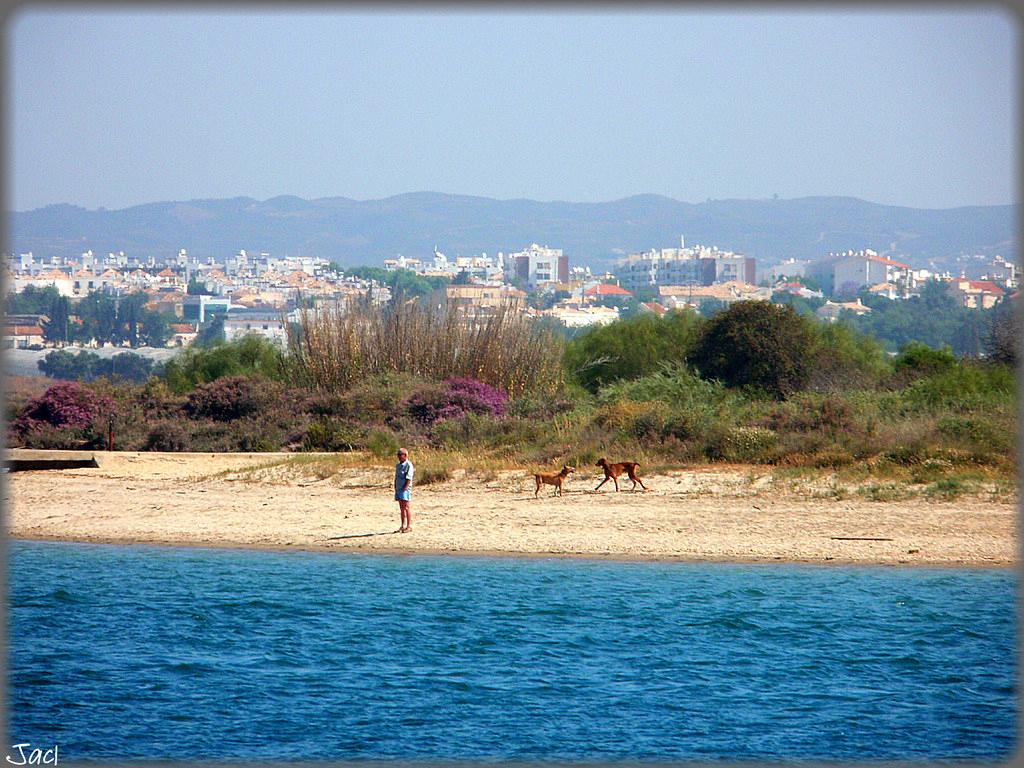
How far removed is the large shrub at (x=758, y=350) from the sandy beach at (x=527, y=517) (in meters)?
10.1

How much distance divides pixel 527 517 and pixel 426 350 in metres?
15.2

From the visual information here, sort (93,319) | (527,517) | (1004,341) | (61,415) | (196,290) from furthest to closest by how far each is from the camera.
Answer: (196,290), (93,319), (1004,341), (61,415), (527,517)

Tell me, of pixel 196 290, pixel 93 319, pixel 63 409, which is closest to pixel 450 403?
pixel 63 409

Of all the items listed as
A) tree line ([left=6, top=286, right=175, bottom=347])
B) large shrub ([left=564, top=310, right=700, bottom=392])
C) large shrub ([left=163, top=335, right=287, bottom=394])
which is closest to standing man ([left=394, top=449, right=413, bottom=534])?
large shrub ([left=564, top=310, right=700, bottom=392])

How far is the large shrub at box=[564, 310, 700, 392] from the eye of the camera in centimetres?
3859

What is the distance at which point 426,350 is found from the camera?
3553cm

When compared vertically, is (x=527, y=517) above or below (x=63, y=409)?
below

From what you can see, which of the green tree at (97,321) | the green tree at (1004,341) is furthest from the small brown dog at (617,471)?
the green tree at (97,321)

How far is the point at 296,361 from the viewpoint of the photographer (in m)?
36.3

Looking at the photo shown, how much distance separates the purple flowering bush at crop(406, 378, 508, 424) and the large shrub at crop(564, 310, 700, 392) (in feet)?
23.2

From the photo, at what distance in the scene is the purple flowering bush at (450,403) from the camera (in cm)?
3022

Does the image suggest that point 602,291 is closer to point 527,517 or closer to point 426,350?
point 426,350

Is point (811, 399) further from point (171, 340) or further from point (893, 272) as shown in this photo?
point (893, 272)

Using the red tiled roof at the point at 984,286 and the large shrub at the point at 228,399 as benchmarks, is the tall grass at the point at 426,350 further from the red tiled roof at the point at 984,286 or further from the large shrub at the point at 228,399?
the red tiled roof at the point at 984,286
